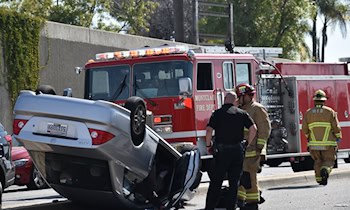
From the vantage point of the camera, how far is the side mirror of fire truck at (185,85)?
14.2 metres

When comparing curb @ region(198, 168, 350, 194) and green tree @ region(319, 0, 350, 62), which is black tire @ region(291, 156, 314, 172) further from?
green tree @ region(319, 0, 350, 62)

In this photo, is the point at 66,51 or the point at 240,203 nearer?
the point at 240,203

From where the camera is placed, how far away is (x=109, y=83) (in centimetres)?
1549

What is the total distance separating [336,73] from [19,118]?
10686mm

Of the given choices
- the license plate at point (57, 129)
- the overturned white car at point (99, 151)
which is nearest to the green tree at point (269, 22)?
the overturned white car at point (99, 151)

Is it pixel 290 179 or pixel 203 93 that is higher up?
pixel 203 93

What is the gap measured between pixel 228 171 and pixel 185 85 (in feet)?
11.0

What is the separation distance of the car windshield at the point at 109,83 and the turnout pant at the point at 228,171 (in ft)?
14.3

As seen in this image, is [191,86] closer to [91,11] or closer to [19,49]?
[19,49]

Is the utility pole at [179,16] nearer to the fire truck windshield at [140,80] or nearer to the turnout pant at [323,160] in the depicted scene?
the fire truck windshield at [140,80]

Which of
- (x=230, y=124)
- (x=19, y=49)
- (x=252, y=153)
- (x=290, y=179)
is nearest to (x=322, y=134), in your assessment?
(x=290, y=179)

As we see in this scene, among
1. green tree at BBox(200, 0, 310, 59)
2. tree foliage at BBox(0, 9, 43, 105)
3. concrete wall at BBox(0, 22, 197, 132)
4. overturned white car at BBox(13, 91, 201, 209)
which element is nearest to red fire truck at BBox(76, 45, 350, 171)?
overturned white car at BBox(13, 91, 201, 209)

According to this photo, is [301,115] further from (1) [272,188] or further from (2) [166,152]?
(2) [166,152]

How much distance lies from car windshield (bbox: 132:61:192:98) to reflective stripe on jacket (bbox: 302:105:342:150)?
253 cm
